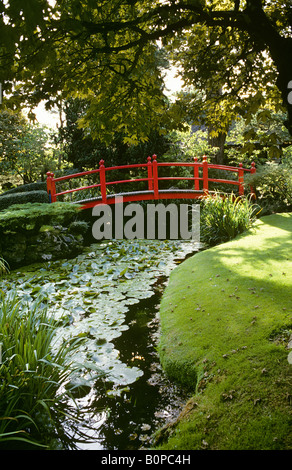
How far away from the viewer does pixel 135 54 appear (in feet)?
10.1

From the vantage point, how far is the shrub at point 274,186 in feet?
31.8

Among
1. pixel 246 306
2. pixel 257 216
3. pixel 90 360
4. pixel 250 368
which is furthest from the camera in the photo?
pixel 257 216

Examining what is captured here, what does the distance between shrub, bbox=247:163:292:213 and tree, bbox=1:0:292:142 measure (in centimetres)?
590

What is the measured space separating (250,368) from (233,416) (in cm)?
51

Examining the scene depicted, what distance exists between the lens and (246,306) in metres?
4.08

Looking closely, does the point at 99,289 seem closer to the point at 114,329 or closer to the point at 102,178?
the point at 114,329

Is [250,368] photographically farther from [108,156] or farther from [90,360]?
[108,156]

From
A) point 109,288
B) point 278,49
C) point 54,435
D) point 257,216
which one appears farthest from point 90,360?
point 257,216

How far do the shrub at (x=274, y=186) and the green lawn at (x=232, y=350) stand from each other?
159 inches

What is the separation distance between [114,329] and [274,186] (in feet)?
24.2

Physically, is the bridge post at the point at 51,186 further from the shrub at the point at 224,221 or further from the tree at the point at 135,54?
the tree at the point at 135,54

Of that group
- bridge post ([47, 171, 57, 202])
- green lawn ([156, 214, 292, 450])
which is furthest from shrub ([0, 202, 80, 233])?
green lawn ([156, 214, 292, 450])

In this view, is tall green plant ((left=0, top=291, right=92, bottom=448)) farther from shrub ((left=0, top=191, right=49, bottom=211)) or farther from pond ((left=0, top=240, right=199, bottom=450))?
shrub ((left=0, top=191, right=49, bottom=211))

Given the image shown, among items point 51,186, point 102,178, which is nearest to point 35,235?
point 51,186
